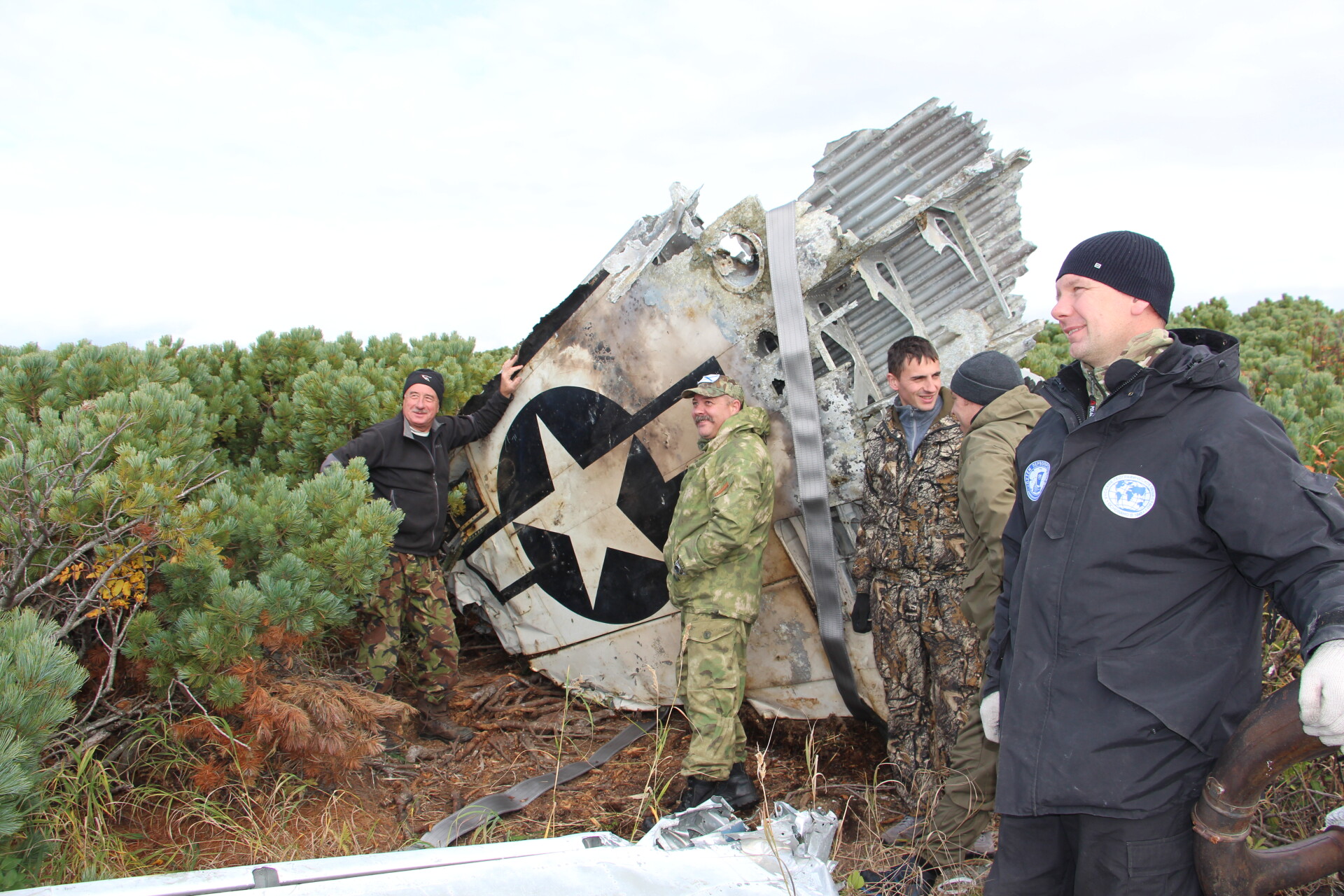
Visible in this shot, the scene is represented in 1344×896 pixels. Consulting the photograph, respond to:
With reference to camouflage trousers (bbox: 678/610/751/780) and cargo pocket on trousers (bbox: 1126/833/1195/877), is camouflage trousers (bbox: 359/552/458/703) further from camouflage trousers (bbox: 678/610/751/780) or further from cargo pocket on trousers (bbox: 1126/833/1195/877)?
cargo pocket on trousers (bbox: 1126/833/1195/877)

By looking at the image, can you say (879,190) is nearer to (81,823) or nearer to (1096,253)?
(1096,253)

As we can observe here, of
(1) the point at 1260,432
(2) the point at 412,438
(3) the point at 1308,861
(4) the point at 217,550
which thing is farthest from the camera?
(2) the point at 412,438

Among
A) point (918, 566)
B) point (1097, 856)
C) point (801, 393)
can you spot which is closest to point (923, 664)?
point (918, 566)

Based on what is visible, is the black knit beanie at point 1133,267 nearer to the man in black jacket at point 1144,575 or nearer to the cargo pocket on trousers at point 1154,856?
the man in black jacket at point 1144,575

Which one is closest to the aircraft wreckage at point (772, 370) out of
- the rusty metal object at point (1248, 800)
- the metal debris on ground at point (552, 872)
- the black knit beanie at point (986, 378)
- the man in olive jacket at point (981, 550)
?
the black knit beanie at point (986, 378)

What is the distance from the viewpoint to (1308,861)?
1828 mm

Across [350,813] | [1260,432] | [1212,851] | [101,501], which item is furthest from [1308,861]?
[101,501]

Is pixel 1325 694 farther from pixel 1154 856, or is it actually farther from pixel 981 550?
pixel 981 550

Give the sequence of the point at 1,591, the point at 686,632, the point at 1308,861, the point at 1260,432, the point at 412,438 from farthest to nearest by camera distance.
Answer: the point at 412,438, the point at 686,632, the point at 1,591, the point at 1308,861, the point at 1260,432

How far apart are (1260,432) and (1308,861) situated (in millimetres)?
916

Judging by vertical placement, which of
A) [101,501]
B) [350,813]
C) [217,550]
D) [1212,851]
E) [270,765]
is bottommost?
→ [350,813]

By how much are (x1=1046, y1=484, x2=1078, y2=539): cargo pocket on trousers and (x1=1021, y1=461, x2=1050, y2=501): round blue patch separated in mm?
79

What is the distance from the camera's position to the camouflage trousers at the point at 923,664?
10.8 ft

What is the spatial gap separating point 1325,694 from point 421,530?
399 centimetres
